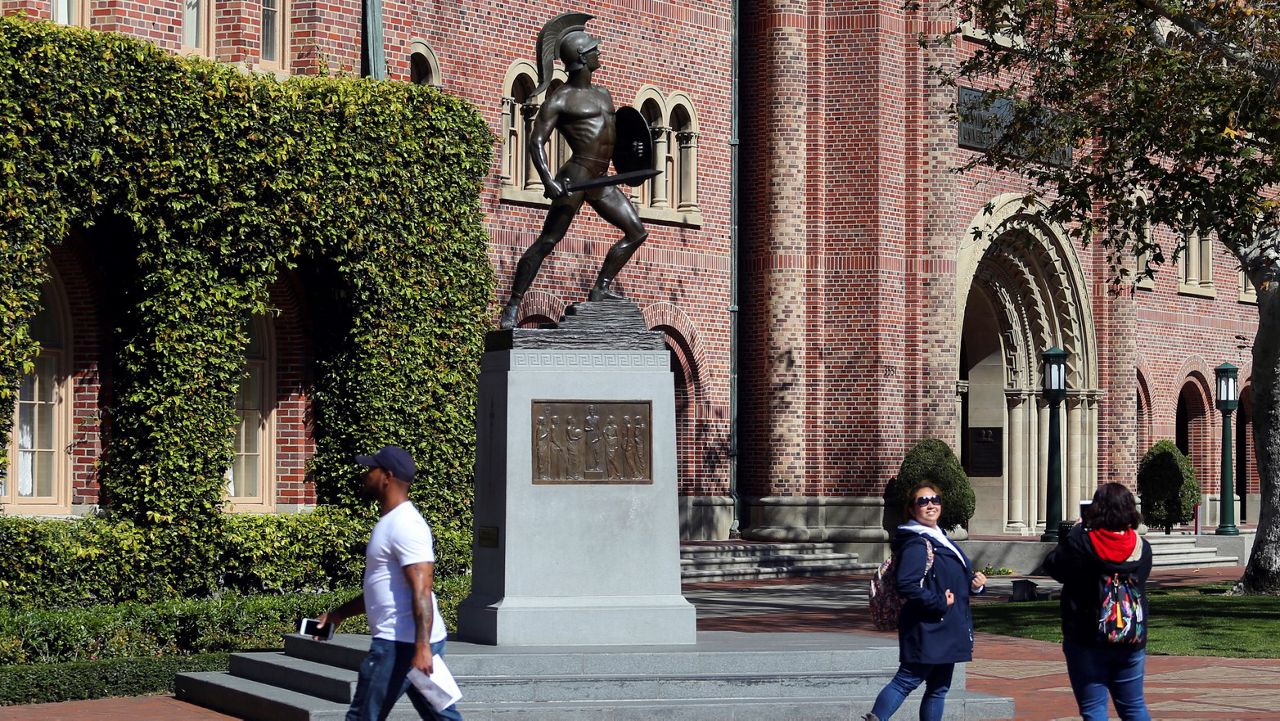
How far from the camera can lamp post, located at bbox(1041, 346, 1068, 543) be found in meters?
28.0

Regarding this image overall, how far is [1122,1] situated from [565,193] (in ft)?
28.1

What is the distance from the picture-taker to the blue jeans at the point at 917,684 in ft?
33.2

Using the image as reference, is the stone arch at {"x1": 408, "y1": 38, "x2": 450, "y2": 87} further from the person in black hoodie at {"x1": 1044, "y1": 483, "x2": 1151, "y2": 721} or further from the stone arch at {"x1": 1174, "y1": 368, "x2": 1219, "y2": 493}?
the stone arch at {"x1": 1174, "y1": 368, "x2": 1219, "y2": 493}

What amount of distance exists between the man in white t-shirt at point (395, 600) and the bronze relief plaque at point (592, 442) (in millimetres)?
4687

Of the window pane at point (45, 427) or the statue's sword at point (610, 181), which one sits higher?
the statue's sword at point (610, 181)

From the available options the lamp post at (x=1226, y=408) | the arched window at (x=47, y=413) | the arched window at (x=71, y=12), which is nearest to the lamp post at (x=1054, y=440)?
the lamp post at (x=1226, y=408)

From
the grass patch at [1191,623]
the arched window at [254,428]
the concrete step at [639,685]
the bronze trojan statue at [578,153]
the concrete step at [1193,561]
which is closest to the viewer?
the concrete step at [639,685]

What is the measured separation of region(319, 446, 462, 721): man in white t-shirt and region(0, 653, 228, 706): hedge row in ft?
20.4

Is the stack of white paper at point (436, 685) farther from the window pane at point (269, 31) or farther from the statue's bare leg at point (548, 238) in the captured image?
the window pane at point (269, 31)

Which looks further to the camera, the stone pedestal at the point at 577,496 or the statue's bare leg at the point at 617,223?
the statue's bare leg at the point at 617,223

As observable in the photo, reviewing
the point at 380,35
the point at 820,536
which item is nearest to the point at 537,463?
the point at 380,35

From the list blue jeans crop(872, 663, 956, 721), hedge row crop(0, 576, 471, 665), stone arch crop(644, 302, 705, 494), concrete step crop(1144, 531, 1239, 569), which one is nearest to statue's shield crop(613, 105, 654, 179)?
hedge row crop(0, 576, 471, 665)

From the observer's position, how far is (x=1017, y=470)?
35.1 m

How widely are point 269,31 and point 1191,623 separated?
455 inches
